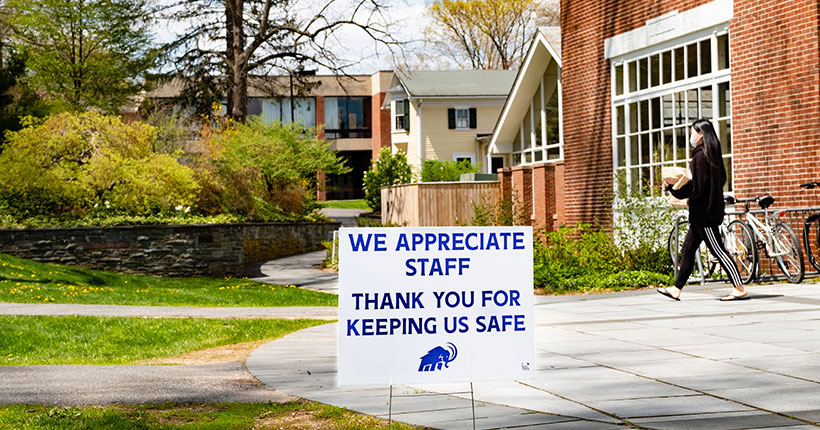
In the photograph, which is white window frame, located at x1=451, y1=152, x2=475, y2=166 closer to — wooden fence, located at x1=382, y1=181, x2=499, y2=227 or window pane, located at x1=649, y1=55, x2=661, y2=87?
wooden fence, located at x1=382, y1=181, x2=499, y2=227

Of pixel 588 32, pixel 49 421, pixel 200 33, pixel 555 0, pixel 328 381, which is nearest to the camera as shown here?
pixel 49 421

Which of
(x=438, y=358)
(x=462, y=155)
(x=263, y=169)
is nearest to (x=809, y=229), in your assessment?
(x=438, y=358)

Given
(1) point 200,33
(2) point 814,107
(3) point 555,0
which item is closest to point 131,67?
(1) point 200,33

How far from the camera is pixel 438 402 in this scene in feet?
21.2

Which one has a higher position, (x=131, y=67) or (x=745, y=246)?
(x=131, y=67)

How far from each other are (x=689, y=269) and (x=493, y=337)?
678cm

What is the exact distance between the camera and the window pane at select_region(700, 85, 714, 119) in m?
16.1

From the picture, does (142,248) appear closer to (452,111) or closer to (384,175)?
(384,175)

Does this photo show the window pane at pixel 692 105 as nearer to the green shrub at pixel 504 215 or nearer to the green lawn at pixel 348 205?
the green shrub at pixel 504 215

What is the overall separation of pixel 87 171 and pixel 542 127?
12.2 m

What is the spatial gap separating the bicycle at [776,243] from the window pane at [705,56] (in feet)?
11.6

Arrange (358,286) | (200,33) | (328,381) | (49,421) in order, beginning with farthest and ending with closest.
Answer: (200,33), (328,381), (49,421), (358,286)

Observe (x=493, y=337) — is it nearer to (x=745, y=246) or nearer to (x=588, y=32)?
(x=745, y=246)

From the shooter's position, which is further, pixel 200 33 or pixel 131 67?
pixel 131 67
